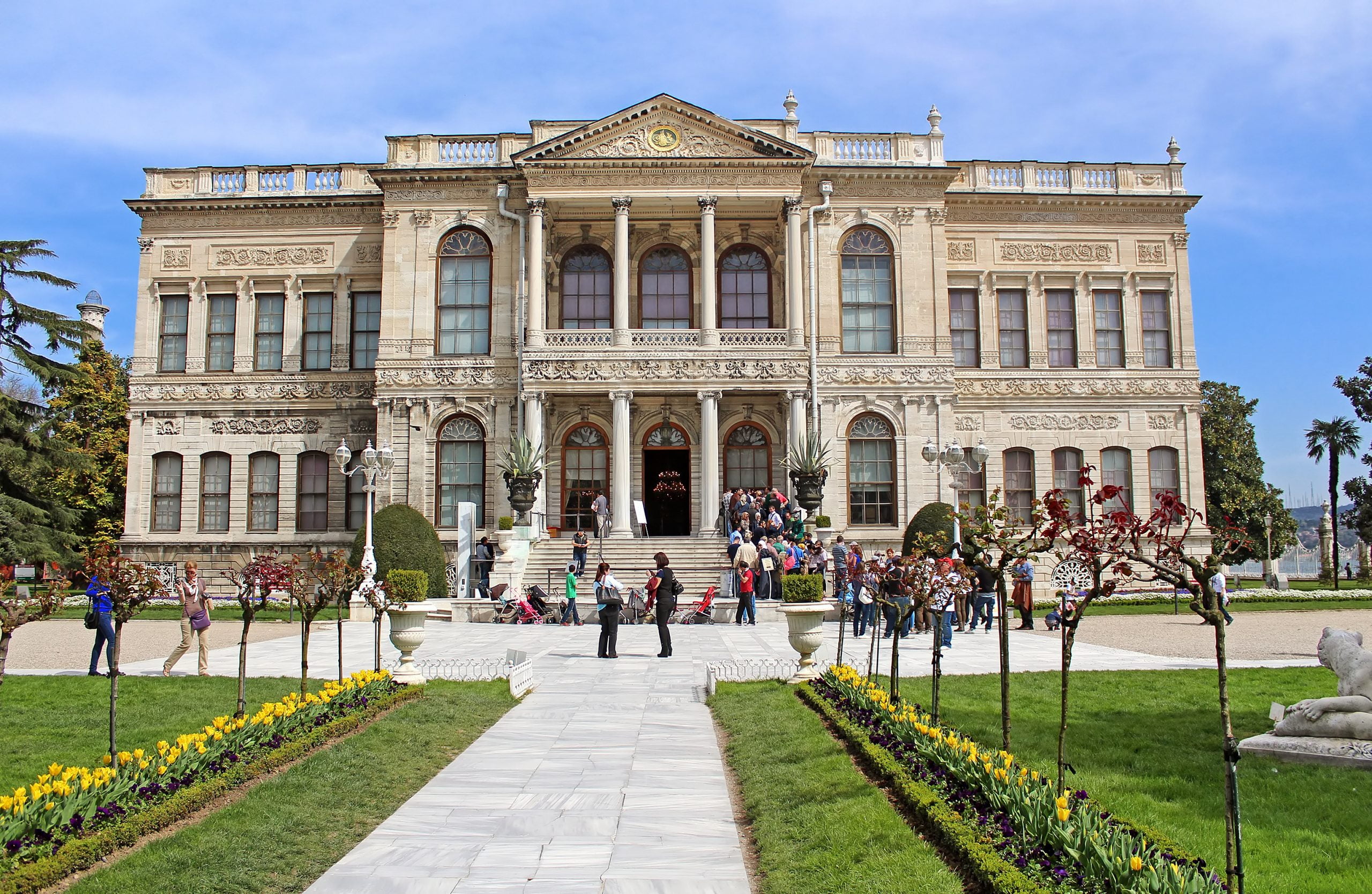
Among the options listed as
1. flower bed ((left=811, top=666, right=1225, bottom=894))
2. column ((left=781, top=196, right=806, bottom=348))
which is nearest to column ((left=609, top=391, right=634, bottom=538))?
column ((left=781, top=196, right=806, bottom=348))

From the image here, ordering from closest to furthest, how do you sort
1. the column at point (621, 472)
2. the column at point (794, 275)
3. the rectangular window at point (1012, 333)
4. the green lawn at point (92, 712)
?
1. the green lawn at point (92, 712)
2. the column at point (621, 472)
3. the column at point (794, 275)
4. the rectangular window at point (1012, 333)

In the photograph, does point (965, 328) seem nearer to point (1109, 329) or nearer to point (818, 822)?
point (1109, 329)

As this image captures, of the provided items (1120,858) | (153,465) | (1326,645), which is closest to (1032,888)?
(1120,858)

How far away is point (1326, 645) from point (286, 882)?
342 inches

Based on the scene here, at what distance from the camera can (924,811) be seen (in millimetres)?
7195

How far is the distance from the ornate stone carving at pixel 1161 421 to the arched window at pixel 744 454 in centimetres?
1313

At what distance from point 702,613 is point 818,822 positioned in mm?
17602

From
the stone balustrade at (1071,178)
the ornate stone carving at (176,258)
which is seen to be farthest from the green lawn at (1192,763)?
the ornate stone carving at (176,258)

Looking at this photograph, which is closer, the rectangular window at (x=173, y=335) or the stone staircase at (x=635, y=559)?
the stone staircase at (x=635, y=559)

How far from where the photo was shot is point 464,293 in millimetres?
35125

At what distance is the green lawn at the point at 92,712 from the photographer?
33.2 ft

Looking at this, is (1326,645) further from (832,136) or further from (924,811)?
(832,136)

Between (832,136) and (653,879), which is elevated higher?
(832,136)

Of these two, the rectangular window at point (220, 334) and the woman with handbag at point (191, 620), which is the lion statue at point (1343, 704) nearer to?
the woman with handbag at point (191, 620)
